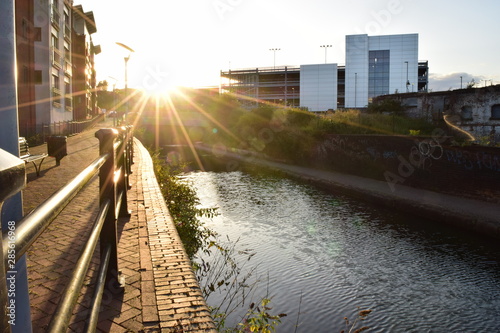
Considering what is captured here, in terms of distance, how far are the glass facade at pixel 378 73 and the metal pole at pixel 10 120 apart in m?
67.0

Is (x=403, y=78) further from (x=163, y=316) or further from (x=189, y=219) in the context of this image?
(x=163, y=316)

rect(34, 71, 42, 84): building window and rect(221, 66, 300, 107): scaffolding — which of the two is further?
rect(221, 66, 300, 107): scaffolding

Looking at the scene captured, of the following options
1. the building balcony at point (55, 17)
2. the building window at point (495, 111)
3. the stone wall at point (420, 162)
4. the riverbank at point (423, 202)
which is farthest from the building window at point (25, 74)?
the building window at point (495, 111)

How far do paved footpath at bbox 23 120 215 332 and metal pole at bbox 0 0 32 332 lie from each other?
1.64m

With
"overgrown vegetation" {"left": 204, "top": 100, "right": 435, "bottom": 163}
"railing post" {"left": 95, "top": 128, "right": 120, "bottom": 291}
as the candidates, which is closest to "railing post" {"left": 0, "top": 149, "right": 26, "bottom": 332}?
"railing post" {"left": 95, "top": 128, "right": 120, "bottom": 291}

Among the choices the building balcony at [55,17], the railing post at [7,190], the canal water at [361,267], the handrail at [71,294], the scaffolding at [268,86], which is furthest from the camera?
the scaffolding at [268,86]

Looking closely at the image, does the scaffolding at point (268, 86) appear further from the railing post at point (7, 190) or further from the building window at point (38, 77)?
the railing post at point (7, 190)

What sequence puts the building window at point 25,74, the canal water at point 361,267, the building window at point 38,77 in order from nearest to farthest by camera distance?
the canal water at point 361,267 < the building window at point 25,74 < the building window at point 38,77

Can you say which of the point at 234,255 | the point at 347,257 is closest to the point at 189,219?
the point at 234,255

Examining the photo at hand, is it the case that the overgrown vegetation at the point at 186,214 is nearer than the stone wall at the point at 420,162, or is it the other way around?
the overgrown vegetation at the point at 186,214

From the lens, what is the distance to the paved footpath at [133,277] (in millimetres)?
2818

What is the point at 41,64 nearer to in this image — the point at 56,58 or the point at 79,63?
the point at 56,58

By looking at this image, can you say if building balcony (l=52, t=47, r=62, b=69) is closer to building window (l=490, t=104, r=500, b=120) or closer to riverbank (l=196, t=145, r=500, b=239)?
riverbank (l=196, t=145, r=500, b=239)

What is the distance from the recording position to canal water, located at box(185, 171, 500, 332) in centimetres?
668
